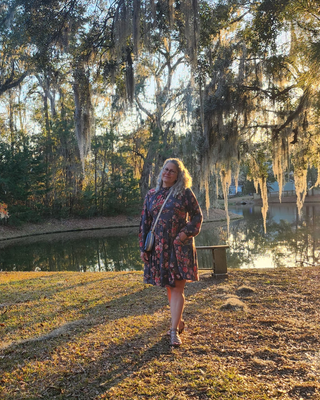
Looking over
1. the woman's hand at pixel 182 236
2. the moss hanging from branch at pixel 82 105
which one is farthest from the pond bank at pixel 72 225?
the woman's hand at pixel 182 236

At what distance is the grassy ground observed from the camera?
1951 mm

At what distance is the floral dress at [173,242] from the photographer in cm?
259

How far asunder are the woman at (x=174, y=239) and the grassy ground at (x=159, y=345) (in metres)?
0.38

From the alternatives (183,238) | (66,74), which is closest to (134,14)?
(66,74)

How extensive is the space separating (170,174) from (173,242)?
0.57 meters

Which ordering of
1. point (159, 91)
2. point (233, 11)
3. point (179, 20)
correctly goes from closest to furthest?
point (179, 20), point (233, 11), point (159, 91)

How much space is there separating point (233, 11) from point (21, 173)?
1720 centimetres

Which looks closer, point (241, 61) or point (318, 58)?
point (318, 58)

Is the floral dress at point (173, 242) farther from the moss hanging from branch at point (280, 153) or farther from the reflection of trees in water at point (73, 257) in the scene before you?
the reflection of trees in water at point (73, 257)

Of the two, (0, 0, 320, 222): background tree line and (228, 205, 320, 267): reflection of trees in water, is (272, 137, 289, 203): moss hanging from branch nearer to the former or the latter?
(0, 0, 320, 222): background tree line

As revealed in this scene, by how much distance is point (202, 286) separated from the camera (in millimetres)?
4629

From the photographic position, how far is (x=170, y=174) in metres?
2.77

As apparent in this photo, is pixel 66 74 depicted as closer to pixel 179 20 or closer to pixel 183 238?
pixel 179 20

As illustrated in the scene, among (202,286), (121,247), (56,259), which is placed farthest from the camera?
(121,247)
